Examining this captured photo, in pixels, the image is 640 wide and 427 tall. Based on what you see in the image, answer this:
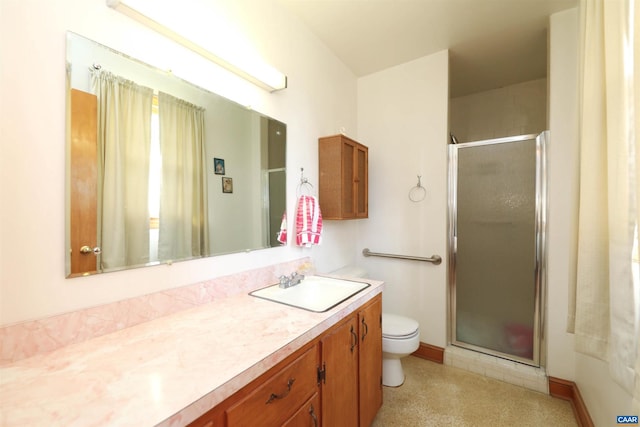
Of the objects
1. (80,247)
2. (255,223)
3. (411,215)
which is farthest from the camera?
(411,215)

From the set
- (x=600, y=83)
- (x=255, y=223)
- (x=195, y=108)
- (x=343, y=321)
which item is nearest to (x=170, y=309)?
(x=255, y=223)

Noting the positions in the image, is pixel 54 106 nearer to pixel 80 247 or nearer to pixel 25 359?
pixel 80 247

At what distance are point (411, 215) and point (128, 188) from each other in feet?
6.96

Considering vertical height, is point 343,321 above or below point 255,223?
below

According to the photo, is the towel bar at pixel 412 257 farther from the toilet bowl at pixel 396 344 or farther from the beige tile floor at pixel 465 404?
the beige tile floor at pixel 465 404

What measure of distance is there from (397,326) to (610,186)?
1474 mm

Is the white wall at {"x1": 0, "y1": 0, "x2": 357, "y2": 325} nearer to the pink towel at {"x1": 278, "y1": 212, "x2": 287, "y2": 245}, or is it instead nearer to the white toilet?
the pink towel at {"x1": 278, "y1": 212, "x2": 287, "y2": 245}

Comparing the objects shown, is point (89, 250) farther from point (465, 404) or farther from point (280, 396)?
point (465, 404)

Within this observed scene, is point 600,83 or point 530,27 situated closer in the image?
point 600,83

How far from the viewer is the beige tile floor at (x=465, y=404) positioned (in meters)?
1.62

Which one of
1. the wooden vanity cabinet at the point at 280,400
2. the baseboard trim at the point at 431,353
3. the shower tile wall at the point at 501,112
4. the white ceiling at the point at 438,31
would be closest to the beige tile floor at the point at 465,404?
the baseboard trim at the point at 431,353

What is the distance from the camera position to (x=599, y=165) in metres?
1.02

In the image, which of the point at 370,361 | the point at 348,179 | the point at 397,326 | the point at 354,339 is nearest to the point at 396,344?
the point at 397,326

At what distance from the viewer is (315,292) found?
162cm
